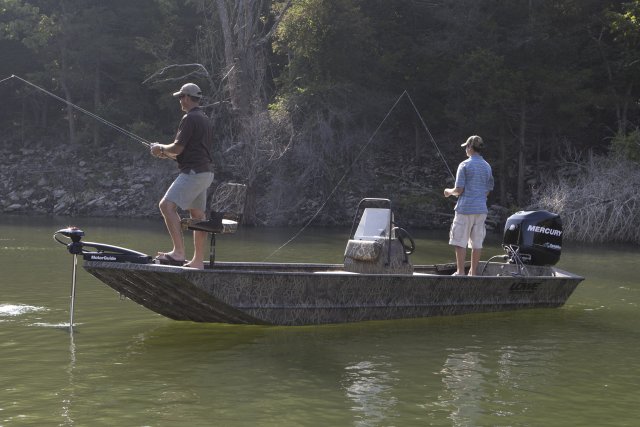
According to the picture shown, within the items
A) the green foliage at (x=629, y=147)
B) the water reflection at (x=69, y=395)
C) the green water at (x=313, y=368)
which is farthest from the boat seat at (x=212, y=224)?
the green foliage at (x=629, y=147)

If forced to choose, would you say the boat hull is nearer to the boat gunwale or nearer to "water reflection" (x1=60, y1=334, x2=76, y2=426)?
the boat gunwale

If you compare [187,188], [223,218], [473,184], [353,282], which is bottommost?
[353,282]

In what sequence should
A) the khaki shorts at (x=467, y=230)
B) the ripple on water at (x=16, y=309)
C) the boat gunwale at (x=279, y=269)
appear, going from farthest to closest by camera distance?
the khaki shorts at (x=467, y=230) < the ripple on water at (x=16, y=309) < the boat gunwale at (x=279, y=269)

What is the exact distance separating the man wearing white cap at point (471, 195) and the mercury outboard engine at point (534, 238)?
1.14 m

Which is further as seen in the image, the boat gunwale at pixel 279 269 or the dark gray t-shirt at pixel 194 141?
the dark gray t-shirt at pixel 194 141

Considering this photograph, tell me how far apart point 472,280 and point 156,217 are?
2462 centimetres

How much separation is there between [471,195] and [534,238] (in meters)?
1.64

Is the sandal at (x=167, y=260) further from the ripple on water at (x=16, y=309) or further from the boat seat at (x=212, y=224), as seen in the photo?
the ripple on water at (x=16, y=309)

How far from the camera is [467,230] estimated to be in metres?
12.1

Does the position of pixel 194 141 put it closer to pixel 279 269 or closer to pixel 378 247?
pixel 378 247

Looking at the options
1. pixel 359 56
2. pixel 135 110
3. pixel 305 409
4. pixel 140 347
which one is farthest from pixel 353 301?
pixel 135 110

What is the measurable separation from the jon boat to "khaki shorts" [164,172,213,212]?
11.0 inches

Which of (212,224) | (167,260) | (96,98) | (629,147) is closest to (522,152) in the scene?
(629,147)

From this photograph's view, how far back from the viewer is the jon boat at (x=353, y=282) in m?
9.67
